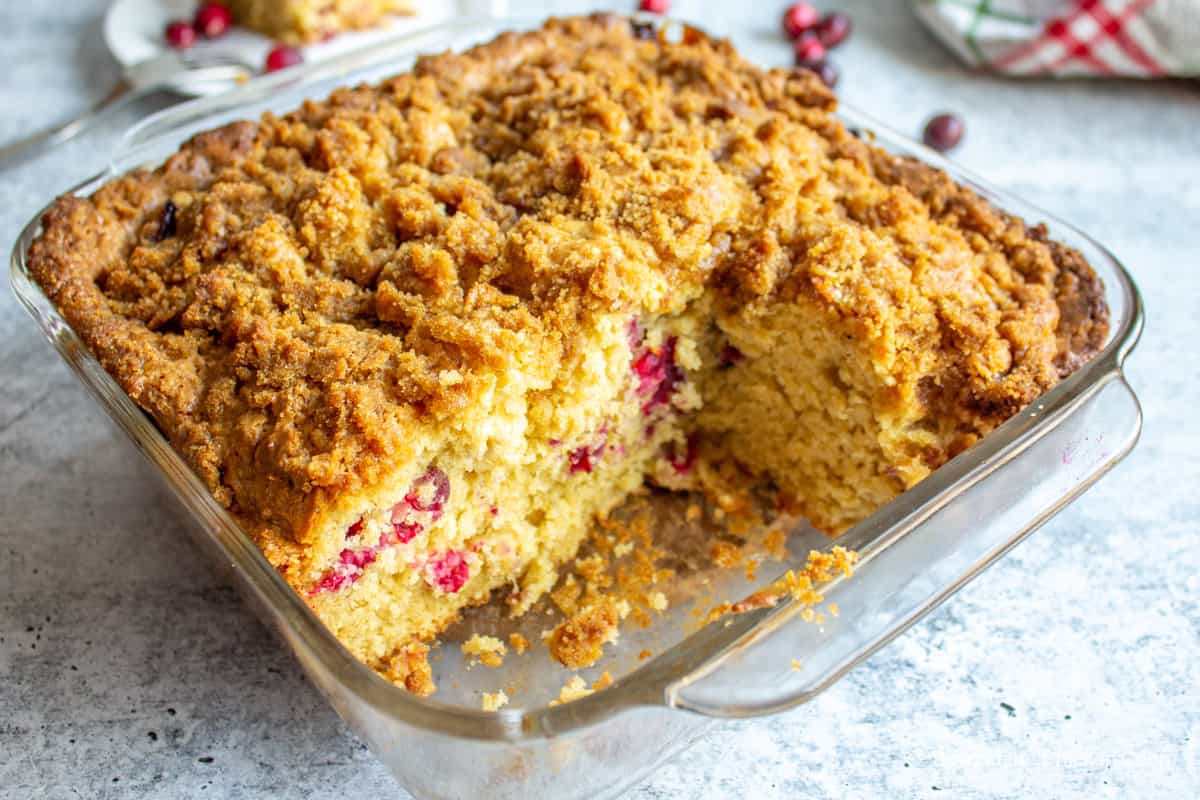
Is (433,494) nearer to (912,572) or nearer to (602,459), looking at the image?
(602,459)

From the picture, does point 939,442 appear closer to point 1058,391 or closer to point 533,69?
point 1058,391

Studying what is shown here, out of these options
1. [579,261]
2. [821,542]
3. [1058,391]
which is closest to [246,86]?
[579,261]

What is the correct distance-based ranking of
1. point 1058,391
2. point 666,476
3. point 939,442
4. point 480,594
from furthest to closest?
point 666,476
point 480,594
point 939,442
point 1058,391

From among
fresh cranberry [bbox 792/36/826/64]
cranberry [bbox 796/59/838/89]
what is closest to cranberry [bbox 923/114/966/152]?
cranberry [bbox 796/59/838/89]

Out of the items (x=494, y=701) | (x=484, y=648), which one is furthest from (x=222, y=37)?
(x=494, y=701)

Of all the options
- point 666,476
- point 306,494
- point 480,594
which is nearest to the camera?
point 306,494

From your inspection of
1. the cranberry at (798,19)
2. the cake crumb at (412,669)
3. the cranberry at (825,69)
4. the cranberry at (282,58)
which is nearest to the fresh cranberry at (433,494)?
the cake crumb at (412,669)
